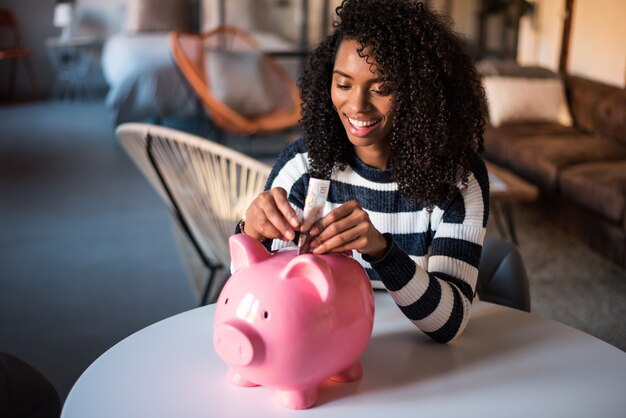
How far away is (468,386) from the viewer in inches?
41.4

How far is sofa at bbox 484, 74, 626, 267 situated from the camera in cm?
323

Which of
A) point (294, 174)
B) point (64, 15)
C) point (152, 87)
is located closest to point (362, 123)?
point (294, 174)

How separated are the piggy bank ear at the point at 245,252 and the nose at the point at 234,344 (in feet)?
0.31

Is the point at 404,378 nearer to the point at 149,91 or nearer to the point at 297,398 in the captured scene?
the point at 297,398

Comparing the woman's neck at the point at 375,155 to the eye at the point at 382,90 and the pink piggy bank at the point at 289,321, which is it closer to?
the eye at the point at 382,90

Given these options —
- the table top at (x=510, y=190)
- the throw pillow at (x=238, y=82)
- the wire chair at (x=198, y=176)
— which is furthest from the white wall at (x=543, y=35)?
the wire chair at (x=198, y=176)

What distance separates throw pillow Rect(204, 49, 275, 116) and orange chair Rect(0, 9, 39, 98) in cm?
252

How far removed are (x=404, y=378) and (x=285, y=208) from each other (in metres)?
0.29

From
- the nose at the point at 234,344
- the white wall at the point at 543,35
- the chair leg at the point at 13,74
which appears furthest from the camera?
the chair leg at the point at 13,74

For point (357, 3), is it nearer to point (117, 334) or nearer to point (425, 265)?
point (425, 265)

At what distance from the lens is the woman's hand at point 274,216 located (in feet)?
3.54

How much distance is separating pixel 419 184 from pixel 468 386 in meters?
0.39

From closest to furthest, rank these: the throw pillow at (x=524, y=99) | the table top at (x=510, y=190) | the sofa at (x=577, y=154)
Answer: the table top at (x=510, y=190)
the sofa at (x=577, y=154)
the throw pillow at (x=524, y=99)

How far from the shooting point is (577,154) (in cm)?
368
